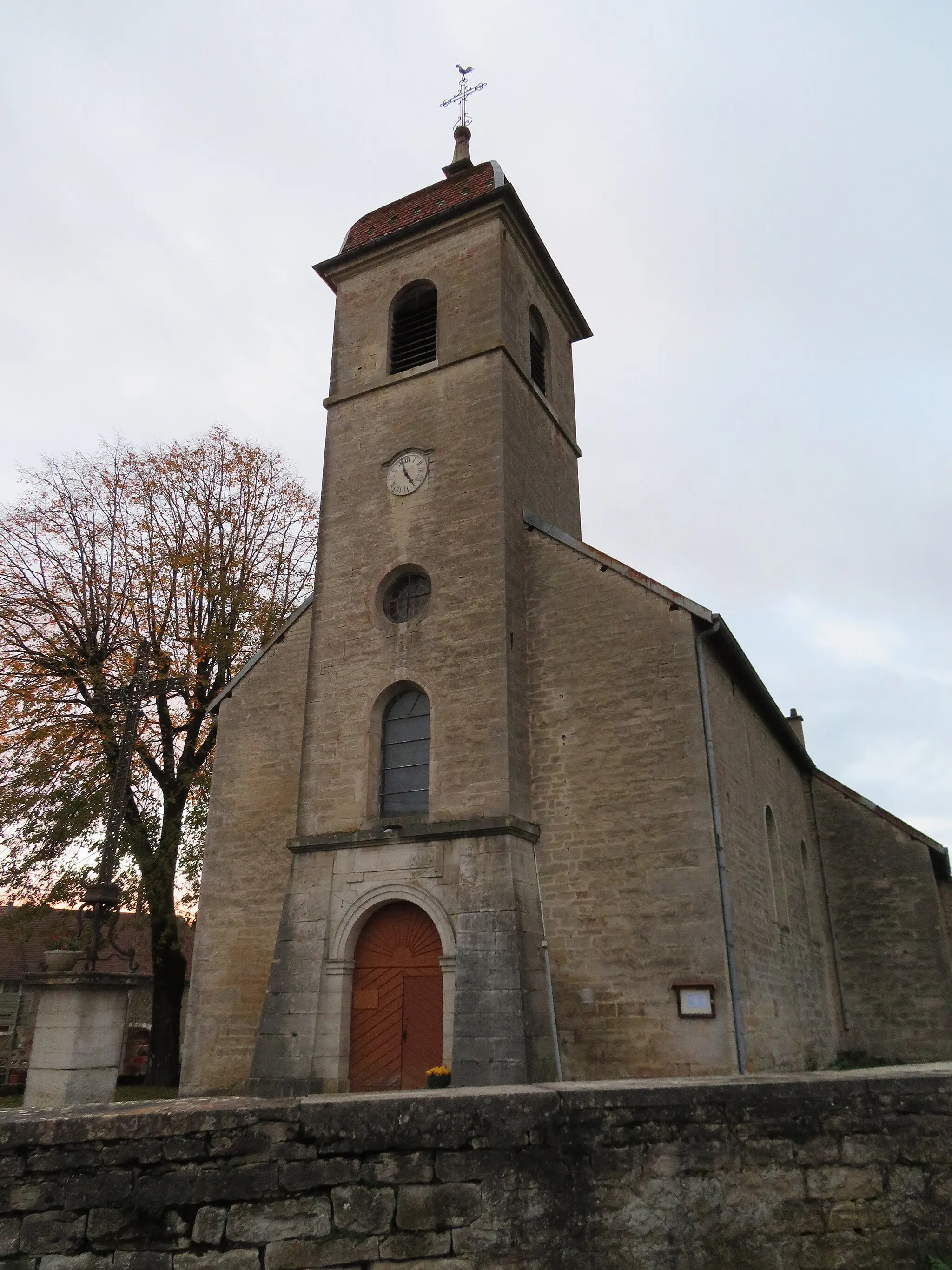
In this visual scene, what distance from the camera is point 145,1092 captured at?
47.2 ft

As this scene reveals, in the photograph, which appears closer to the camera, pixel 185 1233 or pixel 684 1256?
pixel 185 1233

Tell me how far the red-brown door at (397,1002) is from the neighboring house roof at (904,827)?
994 cm

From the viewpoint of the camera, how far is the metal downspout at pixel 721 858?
909 cm

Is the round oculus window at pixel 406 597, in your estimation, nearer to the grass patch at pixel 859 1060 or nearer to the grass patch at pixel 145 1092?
the grass patch at pixel 145 1092

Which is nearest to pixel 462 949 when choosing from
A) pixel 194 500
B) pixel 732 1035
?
pixel 732 1035

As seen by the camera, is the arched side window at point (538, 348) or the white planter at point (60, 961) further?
the arched side window at point (538, 348)

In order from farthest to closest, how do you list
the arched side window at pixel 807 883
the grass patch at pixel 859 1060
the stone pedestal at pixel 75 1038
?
the arched side window at pixel 807 883 → the grass patch at pixel 859 1060 → the stone pedestal at pixel 75 1038

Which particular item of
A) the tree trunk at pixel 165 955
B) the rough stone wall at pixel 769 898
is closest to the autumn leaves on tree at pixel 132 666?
the tree trunk at pixel 165 955

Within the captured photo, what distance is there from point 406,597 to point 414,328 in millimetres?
4896

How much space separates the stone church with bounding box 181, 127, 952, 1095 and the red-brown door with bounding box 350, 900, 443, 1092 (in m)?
0.03

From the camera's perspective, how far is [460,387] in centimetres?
1335

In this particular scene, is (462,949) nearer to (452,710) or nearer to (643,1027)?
(643,1027)

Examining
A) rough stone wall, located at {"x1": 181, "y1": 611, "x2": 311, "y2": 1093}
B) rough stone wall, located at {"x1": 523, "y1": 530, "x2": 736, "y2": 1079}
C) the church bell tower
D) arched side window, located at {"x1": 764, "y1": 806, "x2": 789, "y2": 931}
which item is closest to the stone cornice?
the church bell tower

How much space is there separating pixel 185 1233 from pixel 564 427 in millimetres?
13577
